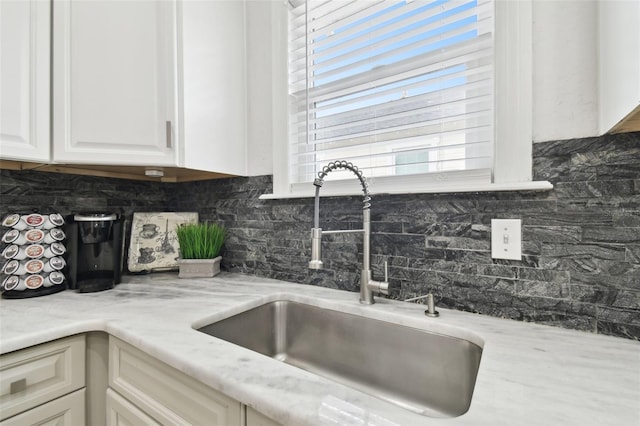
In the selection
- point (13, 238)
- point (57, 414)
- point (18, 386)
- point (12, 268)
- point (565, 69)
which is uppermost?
point (565, 69)

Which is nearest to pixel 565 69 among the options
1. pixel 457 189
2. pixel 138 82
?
pixel 457 189

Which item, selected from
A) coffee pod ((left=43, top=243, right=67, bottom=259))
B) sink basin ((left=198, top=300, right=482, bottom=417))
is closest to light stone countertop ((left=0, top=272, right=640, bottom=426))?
sink basin ((left=198, top=300, right=482, bottom=417))

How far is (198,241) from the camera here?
142 centimetres

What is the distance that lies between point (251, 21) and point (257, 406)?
1.60 meters

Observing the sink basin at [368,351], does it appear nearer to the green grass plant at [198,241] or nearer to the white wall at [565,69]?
the green grass plant at [198,241]

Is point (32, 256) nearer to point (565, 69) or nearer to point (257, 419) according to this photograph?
point (257, 419)

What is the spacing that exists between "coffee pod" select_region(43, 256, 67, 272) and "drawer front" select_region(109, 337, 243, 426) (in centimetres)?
52

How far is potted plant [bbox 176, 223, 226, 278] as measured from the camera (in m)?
1.41

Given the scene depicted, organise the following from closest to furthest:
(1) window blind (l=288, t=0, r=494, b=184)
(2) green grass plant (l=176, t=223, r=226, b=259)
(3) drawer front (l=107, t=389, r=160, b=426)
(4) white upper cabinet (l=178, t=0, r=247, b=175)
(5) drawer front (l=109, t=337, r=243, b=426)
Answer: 1. (5) drawer front (l=109, t=337, r=243, b=426)
2. (3) drawer front (l=107, t=389, r=160, b=426)
3. (1) window blind (l=288, t=0, r=494, b=184)
4. (4) white upper cabinet (l=178, t=0, r=247, b=175)
5. (2) green grass plant (l=176, t=223, r=226, b=259)

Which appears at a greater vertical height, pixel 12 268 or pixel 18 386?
pixel 12 268

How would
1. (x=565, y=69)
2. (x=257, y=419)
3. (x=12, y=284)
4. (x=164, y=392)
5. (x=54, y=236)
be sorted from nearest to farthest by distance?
(x=257, y=419) → (x=164, y=392) → (x=565, y=69) → (x=12, y=284) → (x=54, y=236)

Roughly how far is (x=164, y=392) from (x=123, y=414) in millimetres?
220

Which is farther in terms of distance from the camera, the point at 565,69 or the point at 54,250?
the point at 54,250

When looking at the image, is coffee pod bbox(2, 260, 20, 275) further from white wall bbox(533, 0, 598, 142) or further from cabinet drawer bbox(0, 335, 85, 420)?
white wall bbox(533, 0, 598, 142)
